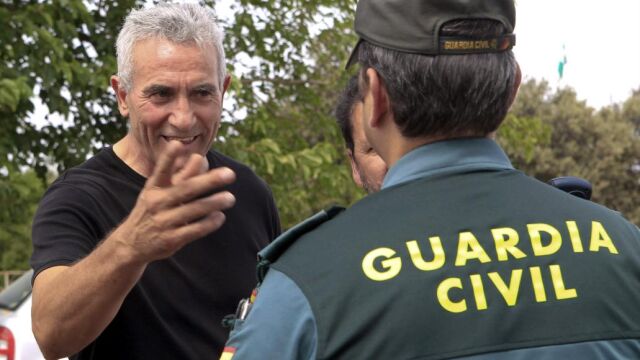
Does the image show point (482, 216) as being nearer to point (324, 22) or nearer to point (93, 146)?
point (93, 146)

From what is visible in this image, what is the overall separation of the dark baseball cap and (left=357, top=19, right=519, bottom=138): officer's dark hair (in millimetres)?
11

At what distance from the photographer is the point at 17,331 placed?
625 cm

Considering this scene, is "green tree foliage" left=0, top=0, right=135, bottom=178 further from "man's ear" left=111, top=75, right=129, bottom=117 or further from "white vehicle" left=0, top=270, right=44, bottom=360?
"man's ear" left=111, top=75, right=129, bottom=117

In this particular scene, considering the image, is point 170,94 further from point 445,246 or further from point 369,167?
point 445,246

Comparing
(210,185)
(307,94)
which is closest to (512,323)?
(210,185)

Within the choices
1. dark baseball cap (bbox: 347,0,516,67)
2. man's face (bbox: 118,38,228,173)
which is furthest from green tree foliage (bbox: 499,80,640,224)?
dark baseball cap (bbox: 347,0,516,67)

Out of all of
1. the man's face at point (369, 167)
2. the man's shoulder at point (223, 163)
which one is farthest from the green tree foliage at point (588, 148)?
the man's face at point (369, 167)

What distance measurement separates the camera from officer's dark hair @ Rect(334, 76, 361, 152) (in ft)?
7.27

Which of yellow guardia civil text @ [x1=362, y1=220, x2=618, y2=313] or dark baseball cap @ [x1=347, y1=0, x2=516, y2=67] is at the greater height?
dark baseball cap @ [x1=347, y1=0, x2=516, y2=67]

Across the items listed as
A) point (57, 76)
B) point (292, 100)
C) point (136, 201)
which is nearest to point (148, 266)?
point (136, 201)

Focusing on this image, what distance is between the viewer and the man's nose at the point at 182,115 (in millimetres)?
2934

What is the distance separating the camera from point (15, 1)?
8477mm

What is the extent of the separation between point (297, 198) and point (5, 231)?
2845 mm

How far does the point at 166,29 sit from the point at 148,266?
0.67 m
